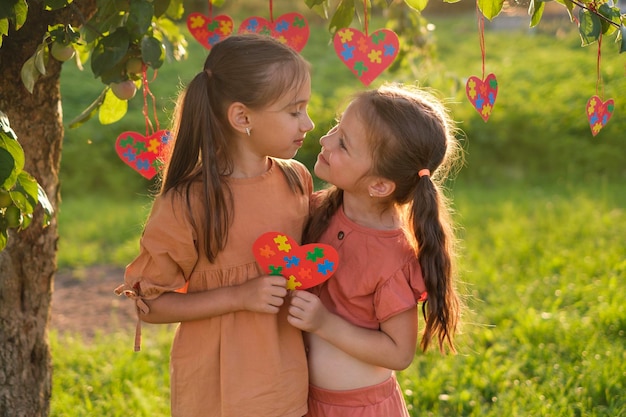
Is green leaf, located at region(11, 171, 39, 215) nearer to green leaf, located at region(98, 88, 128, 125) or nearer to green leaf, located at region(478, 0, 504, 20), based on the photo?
green leaf, located at region(98, 88, 128, 125)

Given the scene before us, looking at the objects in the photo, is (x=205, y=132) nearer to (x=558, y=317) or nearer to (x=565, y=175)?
(x=558, y=317)

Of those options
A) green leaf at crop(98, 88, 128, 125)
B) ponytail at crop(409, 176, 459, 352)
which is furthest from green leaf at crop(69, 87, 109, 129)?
ponytail at crop(409, 176, 459, 352)

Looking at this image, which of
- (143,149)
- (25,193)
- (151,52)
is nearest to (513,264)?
(143,149)

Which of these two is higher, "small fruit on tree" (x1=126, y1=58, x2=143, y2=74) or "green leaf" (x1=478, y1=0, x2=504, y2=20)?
"green leaf" (x1=478, y1=0, x2=504, y2=20)

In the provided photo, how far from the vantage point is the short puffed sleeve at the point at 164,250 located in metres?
1.53

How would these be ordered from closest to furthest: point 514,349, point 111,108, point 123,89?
point 123,89, point 111,108, point 514,349

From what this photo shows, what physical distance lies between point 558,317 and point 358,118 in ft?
5.93

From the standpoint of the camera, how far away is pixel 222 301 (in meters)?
1.56

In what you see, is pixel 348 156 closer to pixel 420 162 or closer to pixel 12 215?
pixel 420 162

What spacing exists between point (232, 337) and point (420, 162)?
0.53 metres

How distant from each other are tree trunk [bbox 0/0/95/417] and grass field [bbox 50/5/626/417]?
541 millimetres

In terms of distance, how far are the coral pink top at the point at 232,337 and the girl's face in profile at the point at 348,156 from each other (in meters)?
0.13

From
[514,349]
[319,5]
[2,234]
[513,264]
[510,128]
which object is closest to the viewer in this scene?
[2,234]

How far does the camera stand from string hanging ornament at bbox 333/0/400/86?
1802 mm
